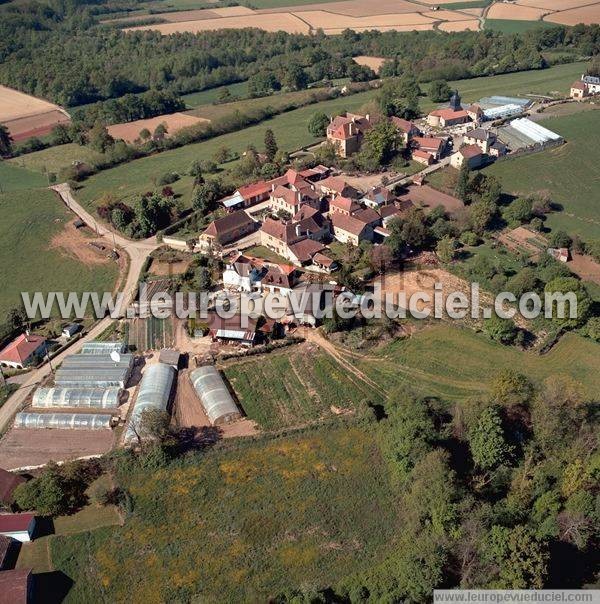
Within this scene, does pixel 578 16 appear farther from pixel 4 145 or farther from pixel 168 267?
pixel 4 145

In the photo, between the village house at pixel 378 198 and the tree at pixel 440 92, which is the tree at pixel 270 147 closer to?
the village house at pixel 378 198

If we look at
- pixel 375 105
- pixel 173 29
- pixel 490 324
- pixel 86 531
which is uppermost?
pixel 173 29

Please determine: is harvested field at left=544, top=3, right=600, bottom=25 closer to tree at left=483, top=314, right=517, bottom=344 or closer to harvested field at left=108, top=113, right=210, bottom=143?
harvested field at left=108, top=113, right=210, bottom=143

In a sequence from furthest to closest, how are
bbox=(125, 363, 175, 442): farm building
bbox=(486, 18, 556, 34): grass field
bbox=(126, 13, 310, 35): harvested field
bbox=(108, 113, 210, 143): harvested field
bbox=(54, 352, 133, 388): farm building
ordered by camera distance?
bbox=(126, 13, 310, 35): harvested field → bbox=(486, 18, 556, 34): grass field → bbox=(108, 113, 210, 143): harvested field → bbox=(54, 352, 133, 388): farm building → bbox=(125, 363, 175, 442): farm building

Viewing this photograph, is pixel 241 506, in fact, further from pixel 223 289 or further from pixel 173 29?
pixel 173 29

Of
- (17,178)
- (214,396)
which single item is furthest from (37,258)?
(214,396)


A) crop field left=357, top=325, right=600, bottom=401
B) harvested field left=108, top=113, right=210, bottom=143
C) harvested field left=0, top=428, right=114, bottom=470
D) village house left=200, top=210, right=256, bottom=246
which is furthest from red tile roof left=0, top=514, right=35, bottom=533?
harvested field left=108, top=113, right=210, bottom=143

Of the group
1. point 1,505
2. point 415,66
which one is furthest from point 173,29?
point 1,505
